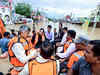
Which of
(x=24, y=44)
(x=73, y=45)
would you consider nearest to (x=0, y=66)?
(x=24, y=44)

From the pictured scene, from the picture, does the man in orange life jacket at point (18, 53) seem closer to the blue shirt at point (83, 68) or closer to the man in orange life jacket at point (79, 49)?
the man in orange life jacket at point (79, 49)

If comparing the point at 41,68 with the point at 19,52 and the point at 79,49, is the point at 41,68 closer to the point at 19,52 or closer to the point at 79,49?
the point at 19,52

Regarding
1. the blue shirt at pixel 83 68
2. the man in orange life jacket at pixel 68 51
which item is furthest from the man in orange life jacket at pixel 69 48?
the blue shirt at pixel 83 68

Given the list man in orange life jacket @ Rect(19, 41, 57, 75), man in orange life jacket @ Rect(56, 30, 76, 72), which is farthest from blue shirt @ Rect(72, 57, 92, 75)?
man in orange life jacket @ Rect(56, 30, 76, 72)

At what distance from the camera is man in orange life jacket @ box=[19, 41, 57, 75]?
4.06ft

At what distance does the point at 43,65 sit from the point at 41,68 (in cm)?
4

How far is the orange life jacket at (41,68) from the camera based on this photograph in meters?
1.23

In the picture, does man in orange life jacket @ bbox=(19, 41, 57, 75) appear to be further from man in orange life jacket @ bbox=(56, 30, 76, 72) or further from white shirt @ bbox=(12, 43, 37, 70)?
man in orange life jacket @ bbox=(56, 30, 76, 72)

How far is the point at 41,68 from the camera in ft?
4.09

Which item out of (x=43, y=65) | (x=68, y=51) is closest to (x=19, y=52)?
(x=43, y=65)

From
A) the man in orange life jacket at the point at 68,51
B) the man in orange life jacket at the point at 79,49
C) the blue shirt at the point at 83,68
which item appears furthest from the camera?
the man in orange life jacket at the point at 68,51

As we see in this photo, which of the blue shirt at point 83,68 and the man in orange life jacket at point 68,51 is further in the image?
the man in orange life jacket at point 68,51

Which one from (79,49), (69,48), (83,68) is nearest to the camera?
(83,68)

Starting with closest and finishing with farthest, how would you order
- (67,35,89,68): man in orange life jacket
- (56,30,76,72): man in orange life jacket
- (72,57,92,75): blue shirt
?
1. (72,57,92,75): blue shirt
2. (67,35,89,68): man in orange life jacket
3. (56,30,76,72): man in orange life jacket
